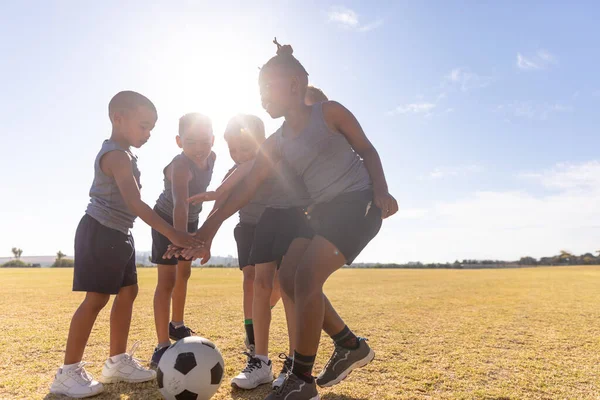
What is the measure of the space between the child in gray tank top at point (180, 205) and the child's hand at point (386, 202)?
1700mm

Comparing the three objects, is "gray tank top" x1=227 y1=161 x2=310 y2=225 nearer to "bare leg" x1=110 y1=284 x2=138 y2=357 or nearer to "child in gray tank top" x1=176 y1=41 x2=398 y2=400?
"child in gray tank top" x1=176 y1=41 x2=398 y2=400

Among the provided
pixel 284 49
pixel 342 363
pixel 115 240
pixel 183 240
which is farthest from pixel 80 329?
pixel 284 49

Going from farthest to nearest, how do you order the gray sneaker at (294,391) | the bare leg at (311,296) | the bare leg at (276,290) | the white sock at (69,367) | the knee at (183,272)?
the knee at (183,272), the bare leg at (276,290), the white sock at (69,367), the bare leg at (311,296), the gray sneaker at (294,391)

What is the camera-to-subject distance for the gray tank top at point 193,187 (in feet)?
13.0

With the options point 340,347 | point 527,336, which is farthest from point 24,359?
point 527,336

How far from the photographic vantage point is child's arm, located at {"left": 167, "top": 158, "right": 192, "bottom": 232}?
3.56 m

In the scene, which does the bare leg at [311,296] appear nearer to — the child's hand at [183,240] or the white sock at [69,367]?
the child's hand at [183,240]

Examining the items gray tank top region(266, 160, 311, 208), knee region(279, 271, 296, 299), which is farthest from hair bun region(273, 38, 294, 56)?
knee region(279, 271, 296, 299)

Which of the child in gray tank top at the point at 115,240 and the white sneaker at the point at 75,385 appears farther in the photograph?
the child in gray tank top at the point at 115,240

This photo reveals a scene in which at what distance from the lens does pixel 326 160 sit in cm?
297

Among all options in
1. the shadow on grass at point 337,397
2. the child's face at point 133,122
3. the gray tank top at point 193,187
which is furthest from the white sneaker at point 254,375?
the child's face at point 133,122

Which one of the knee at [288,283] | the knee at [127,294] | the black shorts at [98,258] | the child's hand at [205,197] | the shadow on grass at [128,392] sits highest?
the child's hand at [205,197]

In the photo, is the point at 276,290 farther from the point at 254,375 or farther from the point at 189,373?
the point at 189,373

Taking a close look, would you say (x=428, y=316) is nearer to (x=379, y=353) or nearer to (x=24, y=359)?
(x=379, y=353)
